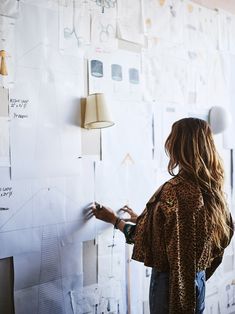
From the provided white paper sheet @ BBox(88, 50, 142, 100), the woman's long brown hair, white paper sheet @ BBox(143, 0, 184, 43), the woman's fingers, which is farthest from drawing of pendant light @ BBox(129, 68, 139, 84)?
the woman's fingers

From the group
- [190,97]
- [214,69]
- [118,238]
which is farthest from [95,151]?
[214,69]

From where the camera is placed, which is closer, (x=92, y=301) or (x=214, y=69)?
(x=92, y=301)

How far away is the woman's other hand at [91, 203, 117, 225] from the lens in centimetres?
144

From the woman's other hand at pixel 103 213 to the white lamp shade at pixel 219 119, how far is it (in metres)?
0.87

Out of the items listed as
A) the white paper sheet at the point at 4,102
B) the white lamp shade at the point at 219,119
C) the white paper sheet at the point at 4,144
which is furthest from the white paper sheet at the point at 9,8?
the white lamp shade at the point at 219,119

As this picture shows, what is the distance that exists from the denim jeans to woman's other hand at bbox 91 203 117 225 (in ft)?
1.00

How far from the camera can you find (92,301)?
4.90 ft

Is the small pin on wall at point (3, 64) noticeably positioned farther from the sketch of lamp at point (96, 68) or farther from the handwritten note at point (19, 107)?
the sketch of lamp at point (96, 68)

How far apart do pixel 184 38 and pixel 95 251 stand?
121cm

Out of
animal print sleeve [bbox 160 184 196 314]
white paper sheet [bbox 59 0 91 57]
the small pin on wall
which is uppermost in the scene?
white paper sheet [bbox 59 0 91 57]

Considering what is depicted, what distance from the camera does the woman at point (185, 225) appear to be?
3.67ft

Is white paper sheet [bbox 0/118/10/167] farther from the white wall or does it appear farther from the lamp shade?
the lamp shade

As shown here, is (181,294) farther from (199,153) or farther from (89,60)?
(89,60)

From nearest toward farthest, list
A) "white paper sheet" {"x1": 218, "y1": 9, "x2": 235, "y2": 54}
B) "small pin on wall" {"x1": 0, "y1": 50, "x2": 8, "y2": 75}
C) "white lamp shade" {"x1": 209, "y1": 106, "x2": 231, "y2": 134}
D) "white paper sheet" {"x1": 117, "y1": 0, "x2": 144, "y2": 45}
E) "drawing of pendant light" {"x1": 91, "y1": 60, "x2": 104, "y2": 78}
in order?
"small pin on wall" {"x1": 0, "y1": 50, "x2": 8, "y2": 75}, "drawing of pendant light" {"x1": 91, "y1": 60, "x2": 104, "y2": 78}, "white paper sheet" {"x1": 117, "y1": 0, "x2": 144, "y2": 45}, "white lamp shade" {"x1": 209, "y1": 106, "x2": 231, "y2": 134}, "white paper sheet" {"x1": 218, "y1": 9, "x2": 235, "y2": 54}
